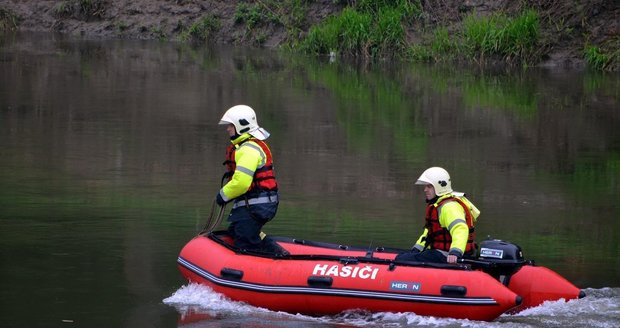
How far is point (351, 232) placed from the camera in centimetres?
1321

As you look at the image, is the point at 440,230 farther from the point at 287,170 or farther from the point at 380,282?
the point at 287,170

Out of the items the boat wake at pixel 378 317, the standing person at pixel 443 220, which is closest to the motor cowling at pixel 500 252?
the standing person at pixel 443 220

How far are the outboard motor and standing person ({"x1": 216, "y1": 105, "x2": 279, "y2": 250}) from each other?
6.28 feet

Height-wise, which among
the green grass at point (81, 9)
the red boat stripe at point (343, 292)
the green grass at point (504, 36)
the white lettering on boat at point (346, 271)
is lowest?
the red boat stripe at point (343, 292)

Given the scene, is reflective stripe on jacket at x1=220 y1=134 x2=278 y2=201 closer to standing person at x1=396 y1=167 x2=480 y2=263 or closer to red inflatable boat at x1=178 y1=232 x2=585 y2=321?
red inflatable boat at x1=178 y1=232 x2=585 y2=321

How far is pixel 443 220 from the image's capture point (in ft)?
34.0

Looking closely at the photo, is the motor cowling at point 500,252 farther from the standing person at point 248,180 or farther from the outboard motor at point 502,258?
the standing person at point 248,180

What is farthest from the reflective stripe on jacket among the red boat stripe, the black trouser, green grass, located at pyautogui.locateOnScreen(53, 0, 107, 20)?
green grass, located at pyautogui.locateOnScreen(53, 0, 107, 20)

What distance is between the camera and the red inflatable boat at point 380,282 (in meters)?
9.84

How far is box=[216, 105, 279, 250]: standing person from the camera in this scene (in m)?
10.8

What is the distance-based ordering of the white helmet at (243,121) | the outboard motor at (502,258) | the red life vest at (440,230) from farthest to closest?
the white helmet at (243,121) → the red life vest at (440,230) → the outboard motor at (502,258)

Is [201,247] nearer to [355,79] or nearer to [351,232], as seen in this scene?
[351,232]

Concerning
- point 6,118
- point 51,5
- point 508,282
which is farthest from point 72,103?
point 51,5

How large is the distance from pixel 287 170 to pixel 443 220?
645 centimetres
